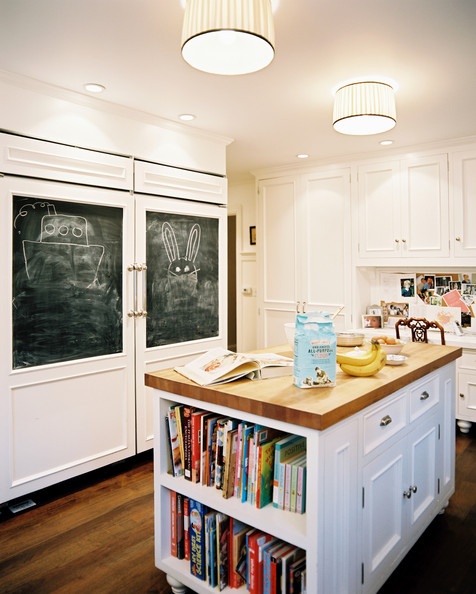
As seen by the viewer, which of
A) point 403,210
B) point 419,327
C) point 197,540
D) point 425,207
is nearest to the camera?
point 197,540

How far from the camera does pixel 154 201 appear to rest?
3.27m

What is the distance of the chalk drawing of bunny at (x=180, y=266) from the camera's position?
3393 mm

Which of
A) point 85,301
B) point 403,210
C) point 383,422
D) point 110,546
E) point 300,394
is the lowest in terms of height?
point 110,546

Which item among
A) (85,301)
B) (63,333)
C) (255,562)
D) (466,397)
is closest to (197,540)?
(255,562)

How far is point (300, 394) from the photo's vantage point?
160 cm

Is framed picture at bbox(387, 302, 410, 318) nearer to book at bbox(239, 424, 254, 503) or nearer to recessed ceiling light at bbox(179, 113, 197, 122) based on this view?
recessed ceiling light at bbox(179, 113, 197, 122)

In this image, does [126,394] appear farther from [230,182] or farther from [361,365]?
[230,182]

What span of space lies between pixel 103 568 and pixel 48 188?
203 cm

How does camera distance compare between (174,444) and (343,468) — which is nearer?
(343,468)

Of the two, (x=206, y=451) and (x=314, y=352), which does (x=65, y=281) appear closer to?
(x=206, y=451)

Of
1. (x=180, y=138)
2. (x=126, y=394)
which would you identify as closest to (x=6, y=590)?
(x=126, y=394)

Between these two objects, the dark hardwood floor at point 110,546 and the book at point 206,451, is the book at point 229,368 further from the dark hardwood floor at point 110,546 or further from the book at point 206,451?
the dark hardwood floor at point 110,546

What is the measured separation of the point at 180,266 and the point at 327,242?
173cm

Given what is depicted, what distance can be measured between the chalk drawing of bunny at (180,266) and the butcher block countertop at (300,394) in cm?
151
